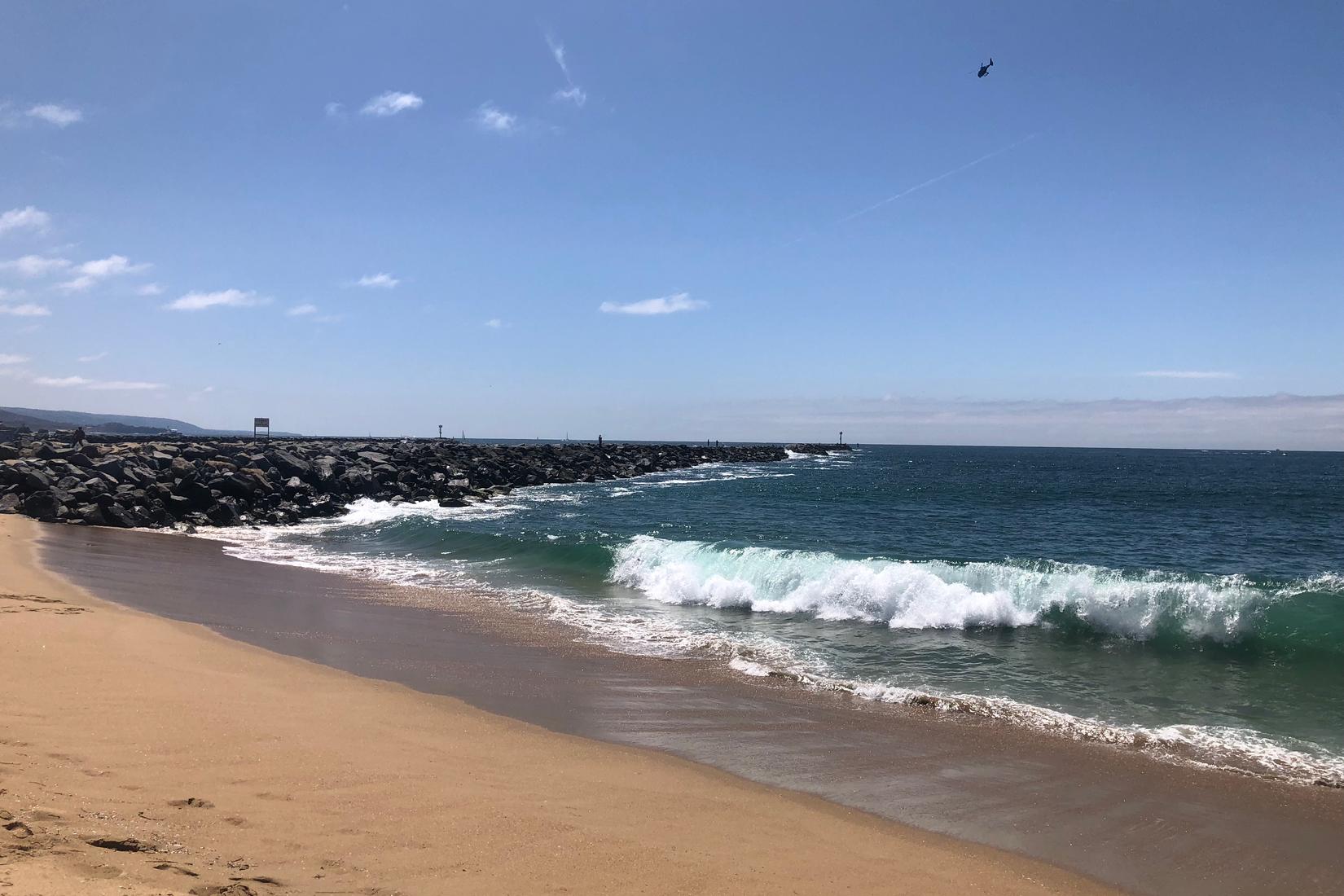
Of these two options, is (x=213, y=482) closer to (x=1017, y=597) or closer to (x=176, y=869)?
(x=1017, y=597)

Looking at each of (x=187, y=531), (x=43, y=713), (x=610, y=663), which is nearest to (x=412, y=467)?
(x=187, y=531)

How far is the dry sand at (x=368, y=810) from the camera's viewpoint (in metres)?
3.74

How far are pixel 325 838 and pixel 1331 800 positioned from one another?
769 centimetres

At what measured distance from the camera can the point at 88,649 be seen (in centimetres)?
780

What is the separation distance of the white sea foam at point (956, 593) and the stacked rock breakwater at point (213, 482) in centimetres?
1737

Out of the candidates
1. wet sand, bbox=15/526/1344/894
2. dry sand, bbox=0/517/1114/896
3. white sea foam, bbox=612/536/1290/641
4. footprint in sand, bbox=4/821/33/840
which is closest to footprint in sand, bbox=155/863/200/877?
dry sand, bbox=0/517/1114/896

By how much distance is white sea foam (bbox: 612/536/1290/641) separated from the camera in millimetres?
11820

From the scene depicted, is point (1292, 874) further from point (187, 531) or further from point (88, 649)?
point (187, 531)

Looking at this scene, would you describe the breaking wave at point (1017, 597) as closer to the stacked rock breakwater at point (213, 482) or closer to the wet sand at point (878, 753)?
the wet sand at point (878, 753)

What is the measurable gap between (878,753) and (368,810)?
447 centimetres

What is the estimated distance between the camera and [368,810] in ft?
15.2

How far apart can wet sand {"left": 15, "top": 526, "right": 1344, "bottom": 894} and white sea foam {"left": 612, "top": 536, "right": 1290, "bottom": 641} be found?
168 inches

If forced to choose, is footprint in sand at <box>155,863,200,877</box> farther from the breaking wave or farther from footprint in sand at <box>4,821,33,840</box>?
the breaking wave

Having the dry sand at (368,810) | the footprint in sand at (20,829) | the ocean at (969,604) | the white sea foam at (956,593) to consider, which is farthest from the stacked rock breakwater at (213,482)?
the footprint in sand at (20,829)
